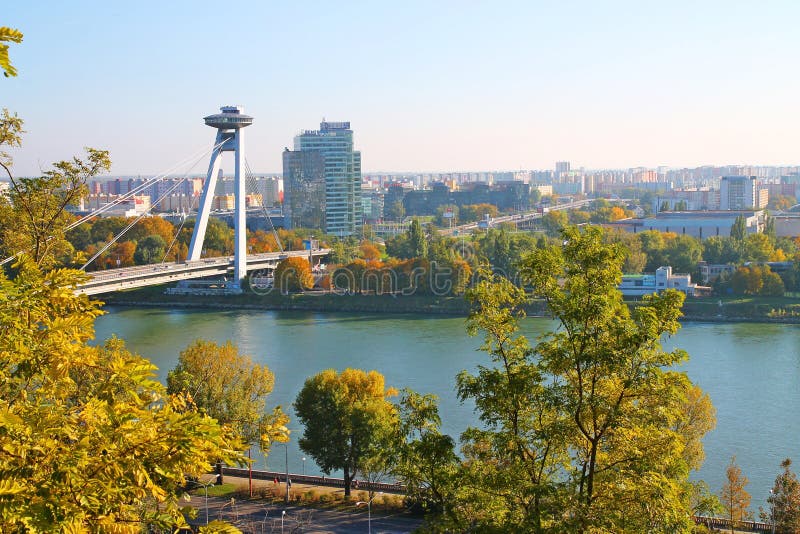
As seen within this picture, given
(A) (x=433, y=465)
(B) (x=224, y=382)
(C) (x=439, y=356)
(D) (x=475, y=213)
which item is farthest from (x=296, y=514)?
(D) (x=475, y=213)

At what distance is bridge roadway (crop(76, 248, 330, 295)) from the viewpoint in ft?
30.7

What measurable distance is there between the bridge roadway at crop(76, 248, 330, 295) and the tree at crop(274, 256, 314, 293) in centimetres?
79

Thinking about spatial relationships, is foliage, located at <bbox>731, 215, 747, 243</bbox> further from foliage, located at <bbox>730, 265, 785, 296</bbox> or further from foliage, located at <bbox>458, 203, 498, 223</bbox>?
foliage, located at <bbox>458, 203, 498, 223</bbox>

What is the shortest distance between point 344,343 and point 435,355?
1158 millimetres

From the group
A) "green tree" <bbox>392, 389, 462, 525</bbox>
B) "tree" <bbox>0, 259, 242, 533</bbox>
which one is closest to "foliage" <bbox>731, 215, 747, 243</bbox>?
"green tree" <bbox>392, 389, 462, 525</bbox>

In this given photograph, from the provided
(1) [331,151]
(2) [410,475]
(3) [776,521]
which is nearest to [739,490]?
(3) [776,521]

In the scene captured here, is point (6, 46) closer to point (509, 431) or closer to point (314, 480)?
point (509, 431)

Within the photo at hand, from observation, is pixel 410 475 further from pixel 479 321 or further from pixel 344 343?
pixel 344 343

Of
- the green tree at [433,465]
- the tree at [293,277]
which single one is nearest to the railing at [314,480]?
the green tree at [433,465]

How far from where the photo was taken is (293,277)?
39.7 feet

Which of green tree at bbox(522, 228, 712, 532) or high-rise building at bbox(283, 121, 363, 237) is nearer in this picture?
green tree at bbox(522, 228, 712, 532)

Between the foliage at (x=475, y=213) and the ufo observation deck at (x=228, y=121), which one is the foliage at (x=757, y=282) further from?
the foliage at (x=475, y=213)

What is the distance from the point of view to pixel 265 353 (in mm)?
7746

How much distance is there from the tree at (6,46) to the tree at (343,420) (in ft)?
11.1
